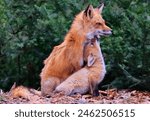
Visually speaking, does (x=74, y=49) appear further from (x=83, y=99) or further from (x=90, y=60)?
(x=83, y=99)

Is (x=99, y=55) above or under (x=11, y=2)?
under

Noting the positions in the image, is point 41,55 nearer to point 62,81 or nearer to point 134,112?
point 62,81

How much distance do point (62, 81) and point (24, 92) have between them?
2.15 ft

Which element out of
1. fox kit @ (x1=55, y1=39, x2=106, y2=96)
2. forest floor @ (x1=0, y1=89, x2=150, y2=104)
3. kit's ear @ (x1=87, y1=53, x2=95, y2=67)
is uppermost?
kit's ear @ (x1=87, y1=53, x2=95, y2=67)

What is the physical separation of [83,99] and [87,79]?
19.0 inches

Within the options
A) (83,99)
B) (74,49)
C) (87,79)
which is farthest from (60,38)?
(83,99)

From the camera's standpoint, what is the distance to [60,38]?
1350 centimetres

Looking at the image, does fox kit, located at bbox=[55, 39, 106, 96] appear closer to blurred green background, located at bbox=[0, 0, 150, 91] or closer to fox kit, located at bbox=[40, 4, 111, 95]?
fox kit, located at bbox=[40, 4, 111, 95]

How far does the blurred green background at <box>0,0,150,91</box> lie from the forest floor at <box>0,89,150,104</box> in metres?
0.97

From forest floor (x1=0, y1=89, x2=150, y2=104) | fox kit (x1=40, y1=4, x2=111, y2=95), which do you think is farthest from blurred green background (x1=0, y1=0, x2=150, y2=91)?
fox kit (x1=40, y1=4, x2=111, y2=95)

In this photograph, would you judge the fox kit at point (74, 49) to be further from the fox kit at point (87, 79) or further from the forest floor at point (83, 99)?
the forest floor at point (83, 99)

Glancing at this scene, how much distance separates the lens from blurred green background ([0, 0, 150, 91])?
12.7 meters

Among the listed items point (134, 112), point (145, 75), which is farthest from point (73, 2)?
point (134, 112)

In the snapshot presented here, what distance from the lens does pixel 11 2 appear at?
14.6 meters
